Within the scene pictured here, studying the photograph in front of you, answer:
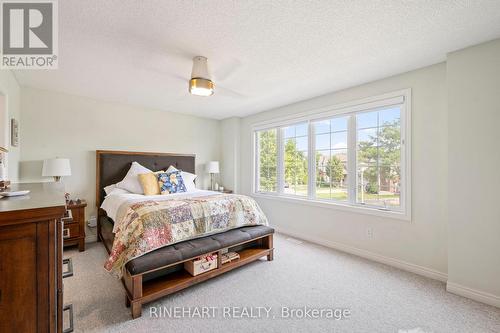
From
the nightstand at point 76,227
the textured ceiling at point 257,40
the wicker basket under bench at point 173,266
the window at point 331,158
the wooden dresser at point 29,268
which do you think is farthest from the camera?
the window at point 331,158

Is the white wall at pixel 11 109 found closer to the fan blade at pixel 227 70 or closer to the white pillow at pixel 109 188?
the white pillow at pixel 109 188

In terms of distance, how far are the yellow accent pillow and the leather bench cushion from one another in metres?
1.55

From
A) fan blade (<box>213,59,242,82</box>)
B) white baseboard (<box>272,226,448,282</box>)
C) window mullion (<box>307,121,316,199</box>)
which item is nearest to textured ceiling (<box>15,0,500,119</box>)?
fan blade (<box>213,59,242,82</box>)

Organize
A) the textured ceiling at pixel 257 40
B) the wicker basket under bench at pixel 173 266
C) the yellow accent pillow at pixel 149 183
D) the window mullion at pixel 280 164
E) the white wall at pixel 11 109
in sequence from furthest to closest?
the window mullion at pixel 280 164, the yellow accent pillow at pixel 149 183, the white wall at pixel 11 109, the wicker basket under bench at pixel 173 266, the textured ceiling at pixel 257 40

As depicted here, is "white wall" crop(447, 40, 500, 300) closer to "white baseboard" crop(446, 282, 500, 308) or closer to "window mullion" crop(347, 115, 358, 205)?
"white baseboard" crop(446, 282, 500, 308)

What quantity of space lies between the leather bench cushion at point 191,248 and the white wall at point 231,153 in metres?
2.20

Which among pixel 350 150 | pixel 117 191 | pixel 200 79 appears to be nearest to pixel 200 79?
pixel 200 79

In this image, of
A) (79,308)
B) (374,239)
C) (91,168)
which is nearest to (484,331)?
(374,239)

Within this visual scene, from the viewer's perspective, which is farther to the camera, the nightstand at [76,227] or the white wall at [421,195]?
the nightstand at [76,227]

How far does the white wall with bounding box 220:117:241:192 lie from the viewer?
4941mm

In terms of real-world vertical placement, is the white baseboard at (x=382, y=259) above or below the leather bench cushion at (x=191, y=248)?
below

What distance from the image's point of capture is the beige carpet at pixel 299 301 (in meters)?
1.74

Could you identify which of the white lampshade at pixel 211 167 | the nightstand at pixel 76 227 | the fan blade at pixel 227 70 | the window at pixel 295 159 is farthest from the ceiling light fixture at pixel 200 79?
the white lampshade at pixel 211 167

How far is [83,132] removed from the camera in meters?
3.62
